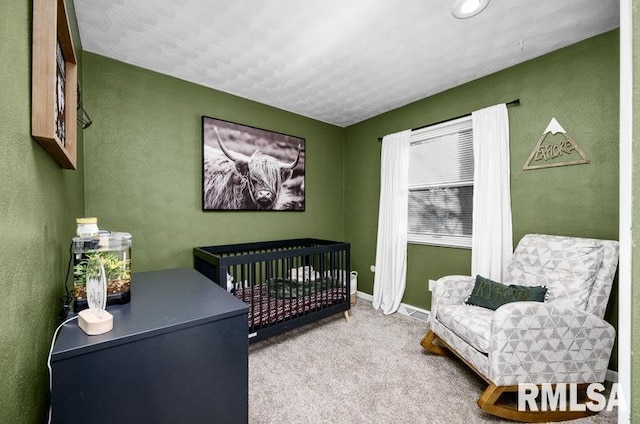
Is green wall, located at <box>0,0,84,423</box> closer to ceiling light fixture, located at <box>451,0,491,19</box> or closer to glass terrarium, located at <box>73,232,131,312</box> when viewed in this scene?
glass terrarium, located at <box>73,232,131,312</box>

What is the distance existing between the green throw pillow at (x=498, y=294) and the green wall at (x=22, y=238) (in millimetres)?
2362

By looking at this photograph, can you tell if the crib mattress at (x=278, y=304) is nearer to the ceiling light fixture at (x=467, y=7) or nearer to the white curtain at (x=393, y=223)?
the white curtain at (x=393, y=223)

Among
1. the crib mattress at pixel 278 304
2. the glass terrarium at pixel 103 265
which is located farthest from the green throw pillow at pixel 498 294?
the glass terrarium at pixel 103 265

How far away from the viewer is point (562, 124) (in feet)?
6.82

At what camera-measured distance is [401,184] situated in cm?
312

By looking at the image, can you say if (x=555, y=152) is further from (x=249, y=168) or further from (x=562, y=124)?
(x=249, y=168)

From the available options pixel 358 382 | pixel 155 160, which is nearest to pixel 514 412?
pixel 358 382

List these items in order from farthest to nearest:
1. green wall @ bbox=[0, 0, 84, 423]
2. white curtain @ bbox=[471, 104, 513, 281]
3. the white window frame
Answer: the white window frame → white curtain @ bbox=[471, 104, 513, 281] → green wall @ bbox=[0, 0, 84, 423]

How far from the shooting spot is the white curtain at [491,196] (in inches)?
92.0

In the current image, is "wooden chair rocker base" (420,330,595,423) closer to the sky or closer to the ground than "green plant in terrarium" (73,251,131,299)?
closer to the ground

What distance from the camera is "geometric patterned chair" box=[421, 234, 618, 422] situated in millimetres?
1497

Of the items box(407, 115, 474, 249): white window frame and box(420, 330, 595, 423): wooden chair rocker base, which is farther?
box(407, 115, 474, 249): white window frame

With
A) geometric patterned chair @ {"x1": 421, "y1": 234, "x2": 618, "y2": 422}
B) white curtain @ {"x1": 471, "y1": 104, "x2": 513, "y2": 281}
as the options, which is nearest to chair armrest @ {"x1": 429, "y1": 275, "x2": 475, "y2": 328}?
geometric patterned chair @ {"x1": 421, "y1": 234, "x2": 618, "y2": 422}

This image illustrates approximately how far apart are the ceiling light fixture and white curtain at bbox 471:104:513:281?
1.00 meters
